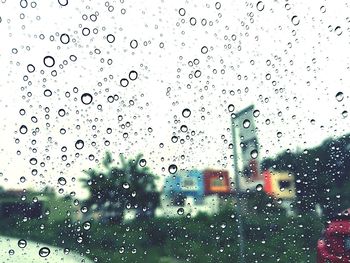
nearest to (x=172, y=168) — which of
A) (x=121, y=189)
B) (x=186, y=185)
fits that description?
(x=186, y=185)

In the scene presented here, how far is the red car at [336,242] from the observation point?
5.37ft

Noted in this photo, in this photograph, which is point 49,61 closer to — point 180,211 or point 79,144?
point 79,144

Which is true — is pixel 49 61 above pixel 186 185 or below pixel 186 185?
above

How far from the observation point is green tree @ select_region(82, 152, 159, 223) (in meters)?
1.57

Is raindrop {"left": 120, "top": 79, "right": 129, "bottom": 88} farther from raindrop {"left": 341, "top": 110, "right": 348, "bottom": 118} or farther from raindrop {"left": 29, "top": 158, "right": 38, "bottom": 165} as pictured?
raindrop {"left": 341, "top": 110, "right": 348, "bottom": 118}

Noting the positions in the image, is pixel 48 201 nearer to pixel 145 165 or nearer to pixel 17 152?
pixel 17 152

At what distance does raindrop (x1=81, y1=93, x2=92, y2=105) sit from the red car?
3.29ft

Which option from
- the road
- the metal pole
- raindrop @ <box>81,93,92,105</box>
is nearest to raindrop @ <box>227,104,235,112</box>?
the metal pole

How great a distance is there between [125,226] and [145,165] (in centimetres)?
23

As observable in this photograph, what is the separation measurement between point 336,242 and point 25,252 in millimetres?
1098

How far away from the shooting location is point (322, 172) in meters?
1.75

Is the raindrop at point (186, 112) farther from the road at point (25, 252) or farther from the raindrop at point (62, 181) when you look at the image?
the road at point (25, 252)

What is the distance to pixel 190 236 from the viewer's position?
1.66 meters

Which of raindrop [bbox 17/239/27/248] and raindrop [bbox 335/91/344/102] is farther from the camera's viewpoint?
raindrop [bbox 335/91/344/102]
